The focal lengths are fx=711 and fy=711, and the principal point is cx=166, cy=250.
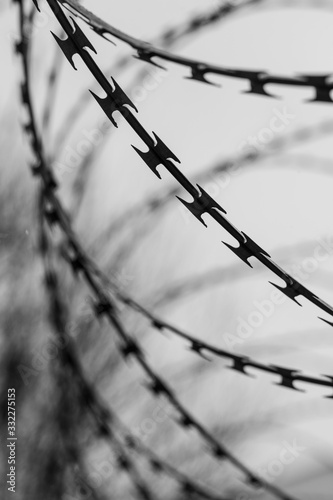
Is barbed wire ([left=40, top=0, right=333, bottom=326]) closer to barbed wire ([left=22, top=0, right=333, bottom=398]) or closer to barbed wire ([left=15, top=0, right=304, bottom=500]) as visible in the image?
barbed wire ([left=22, top=0, right=333, bottom=398])

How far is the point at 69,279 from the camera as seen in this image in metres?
5.23

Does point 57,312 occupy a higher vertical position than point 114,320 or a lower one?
higher

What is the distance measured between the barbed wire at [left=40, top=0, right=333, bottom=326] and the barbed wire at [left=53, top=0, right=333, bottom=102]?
0.10 feet

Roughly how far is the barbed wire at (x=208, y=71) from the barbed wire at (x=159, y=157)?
31 mm

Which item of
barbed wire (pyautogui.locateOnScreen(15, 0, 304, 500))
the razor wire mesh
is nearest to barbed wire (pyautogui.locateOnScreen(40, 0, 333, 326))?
the razor wire mesh

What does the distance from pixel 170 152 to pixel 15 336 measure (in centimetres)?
422

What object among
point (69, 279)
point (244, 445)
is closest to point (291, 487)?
point (244, 445)

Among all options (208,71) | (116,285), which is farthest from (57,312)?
(208,71)

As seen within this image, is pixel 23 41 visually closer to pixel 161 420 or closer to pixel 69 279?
pixel 69 279

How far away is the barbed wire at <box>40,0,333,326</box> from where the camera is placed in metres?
1.15

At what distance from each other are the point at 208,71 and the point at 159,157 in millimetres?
159

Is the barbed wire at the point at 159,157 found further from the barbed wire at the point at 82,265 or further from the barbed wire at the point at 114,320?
the barbed wire at the point at 114,320

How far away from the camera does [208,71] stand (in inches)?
43.3

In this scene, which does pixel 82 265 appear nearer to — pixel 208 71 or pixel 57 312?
pixel 57 312
